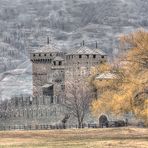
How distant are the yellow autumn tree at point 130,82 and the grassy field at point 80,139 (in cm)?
245

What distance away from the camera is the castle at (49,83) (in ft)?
290

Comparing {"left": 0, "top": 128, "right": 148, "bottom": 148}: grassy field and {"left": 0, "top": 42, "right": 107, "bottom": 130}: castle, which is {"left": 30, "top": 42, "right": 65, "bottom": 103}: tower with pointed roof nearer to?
{"left": 0, "top": 42, "right": 107, "bottom": 130}: castle

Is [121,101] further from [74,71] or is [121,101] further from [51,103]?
[74,71]

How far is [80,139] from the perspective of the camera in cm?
5362

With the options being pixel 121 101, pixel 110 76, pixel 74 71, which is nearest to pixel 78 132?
pixel 110 76

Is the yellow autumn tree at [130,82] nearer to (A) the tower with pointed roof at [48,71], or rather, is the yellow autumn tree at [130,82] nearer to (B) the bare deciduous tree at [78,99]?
(B) the bare deciduous tree at [78,99]

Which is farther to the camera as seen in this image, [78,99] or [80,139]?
[78,99]

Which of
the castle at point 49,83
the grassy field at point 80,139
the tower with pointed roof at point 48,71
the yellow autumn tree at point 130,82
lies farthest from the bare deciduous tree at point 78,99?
the yellow autumn tree at point 130,82

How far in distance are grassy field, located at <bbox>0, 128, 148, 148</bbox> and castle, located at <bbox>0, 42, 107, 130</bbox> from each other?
84.7 feet

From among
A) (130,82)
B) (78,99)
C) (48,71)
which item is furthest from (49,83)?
(130,82)

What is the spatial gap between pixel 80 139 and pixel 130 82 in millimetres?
6015

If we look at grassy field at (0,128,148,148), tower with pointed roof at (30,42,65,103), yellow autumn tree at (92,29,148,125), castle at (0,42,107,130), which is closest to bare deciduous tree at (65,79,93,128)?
castle at (0,42,107,130)

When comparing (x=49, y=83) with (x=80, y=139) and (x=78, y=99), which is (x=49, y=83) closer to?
(x=78, y=99)

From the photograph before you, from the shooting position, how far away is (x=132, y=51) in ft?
178
